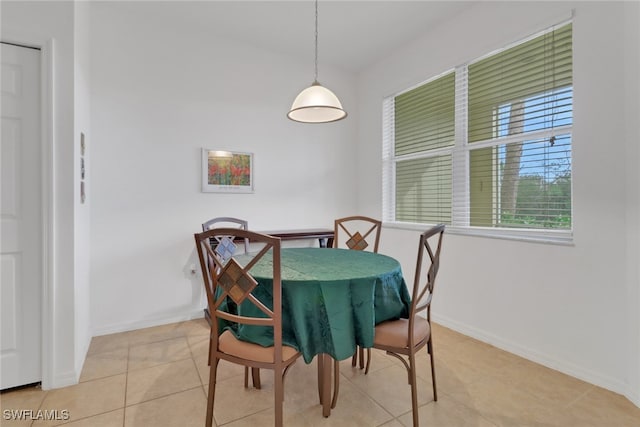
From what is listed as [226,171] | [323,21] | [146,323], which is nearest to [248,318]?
[146,323]

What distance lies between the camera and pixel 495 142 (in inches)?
105

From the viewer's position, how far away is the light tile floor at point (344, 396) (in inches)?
66.0

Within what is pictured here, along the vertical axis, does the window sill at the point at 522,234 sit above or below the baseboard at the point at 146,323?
above

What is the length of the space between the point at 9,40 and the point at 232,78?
183 centimetres

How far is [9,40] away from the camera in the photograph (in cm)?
182

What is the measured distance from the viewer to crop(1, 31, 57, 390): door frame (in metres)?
1.91

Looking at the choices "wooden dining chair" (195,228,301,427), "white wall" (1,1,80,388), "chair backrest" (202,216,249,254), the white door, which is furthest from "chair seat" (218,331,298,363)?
"chair backrest" (202,216,249,254)

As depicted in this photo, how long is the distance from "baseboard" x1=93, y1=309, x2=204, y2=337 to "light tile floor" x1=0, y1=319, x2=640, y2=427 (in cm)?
39

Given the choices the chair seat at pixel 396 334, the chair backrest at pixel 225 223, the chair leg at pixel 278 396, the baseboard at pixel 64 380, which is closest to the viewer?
the chair leg at pixel 278 396

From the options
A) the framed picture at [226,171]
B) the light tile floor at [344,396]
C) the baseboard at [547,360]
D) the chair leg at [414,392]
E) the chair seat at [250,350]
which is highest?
the framed picture at [226,171]

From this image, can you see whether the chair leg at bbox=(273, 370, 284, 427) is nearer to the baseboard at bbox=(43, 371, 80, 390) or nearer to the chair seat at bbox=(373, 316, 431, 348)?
the chair seat at bbox=(373, 316, 431, 348)

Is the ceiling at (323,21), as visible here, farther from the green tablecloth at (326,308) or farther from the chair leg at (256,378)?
the chair leg at (256,378)

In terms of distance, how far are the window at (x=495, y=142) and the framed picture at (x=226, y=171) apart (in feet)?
5.87

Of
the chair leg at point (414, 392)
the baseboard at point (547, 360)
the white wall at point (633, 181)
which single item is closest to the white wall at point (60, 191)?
the chair leg at point (414, 392)
